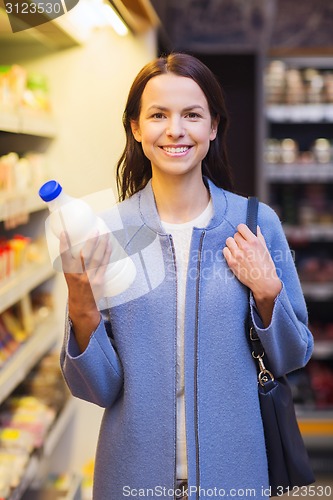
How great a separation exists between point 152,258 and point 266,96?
9.34 feet

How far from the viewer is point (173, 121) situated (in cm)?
126

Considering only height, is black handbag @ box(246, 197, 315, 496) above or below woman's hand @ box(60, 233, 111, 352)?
below

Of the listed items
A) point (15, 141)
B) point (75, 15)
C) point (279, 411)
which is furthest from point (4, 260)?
point (279, 411)

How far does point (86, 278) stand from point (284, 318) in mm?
387

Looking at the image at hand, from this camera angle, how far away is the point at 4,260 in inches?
94.7

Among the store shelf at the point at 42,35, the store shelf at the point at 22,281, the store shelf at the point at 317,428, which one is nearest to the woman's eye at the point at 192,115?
the store shelf at the point at 42,35

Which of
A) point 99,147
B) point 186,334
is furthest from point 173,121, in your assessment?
point 99,147

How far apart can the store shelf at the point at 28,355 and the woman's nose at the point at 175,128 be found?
1.21 metres

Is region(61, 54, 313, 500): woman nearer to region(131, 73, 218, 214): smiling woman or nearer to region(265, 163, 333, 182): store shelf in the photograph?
region(131, 73, 218, 214): smiling woman

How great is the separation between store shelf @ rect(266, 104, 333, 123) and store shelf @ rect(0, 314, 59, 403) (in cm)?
179

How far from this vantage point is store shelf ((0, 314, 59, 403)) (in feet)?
7.54

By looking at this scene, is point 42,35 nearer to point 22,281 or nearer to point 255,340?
point 255,340

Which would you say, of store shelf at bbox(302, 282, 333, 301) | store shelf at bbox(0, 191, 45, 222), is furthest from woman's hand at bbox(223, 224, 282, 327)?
store shelf at bbox(302, 282, 333, 301)

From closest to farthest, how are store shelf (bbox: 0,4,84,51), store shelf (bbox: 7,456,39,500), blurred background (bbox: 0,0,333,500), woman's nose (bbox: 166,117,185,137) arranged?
woman's nose (bbox: 166,117,185,137) → store shelf (bbox: 0,4,84,51) → blurred background (bbox: 0,0,333,500) → store shelf (bbox: 7,456,39,500)
